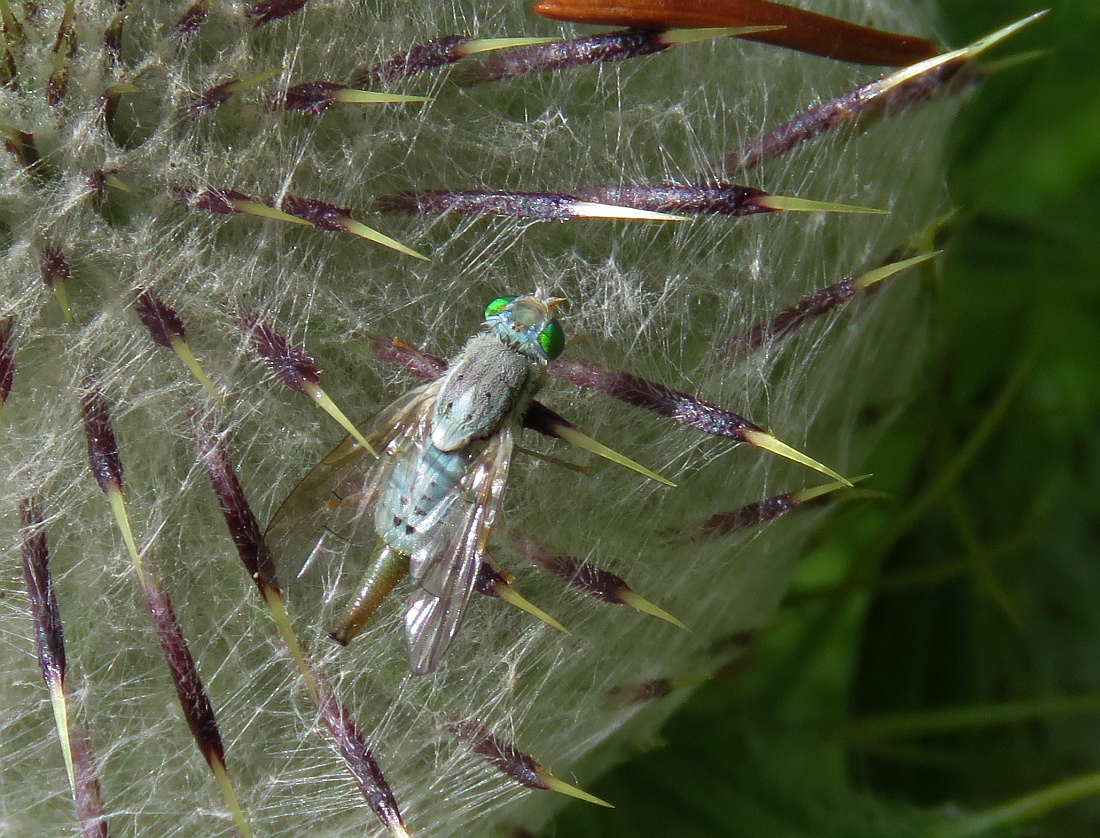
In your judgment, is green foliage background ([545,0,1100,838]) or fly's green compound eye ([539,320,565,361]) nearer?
fly's green compound eye ([539,320,565,361])

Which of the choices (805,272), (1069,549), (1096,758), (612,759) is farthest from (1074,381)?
(612,759)

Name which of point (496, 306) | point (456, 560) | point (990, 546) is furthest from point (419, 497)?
point (990, 546)

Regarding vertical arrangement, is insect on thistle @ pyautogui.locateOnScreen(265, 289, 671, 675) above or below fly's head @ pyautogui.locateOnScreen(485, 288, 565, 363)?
below

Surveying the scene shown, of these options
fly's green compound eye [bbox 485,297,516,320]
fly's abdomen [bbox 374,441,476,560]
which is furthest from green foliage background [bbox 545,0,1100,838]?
fly's green compound eye [bbox 485,297,516,320]

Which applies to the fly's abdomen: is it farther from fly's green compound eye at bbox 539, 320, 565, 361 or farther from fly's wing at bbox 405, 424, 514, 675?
fly's green compound eye at bbox 539, 320, 565, 361

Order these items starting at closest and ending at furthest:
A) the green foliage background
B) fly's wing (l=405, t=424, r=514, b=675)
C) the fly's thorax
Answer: fly's wing (l=405, t=424, r=514, b=675) → the fly's thorax → the green foliage background

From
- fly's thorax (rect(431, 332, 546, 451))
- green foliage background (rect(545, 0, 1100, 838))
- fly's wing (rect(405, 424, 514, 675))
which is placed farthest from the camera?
green foliage background (rect(545, 0, 1100, 838))
